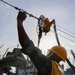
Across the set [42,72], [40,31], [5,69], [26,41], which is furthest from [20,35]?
[5,69]

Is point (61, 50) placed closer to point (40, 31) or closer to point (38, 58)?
point (38, 58)

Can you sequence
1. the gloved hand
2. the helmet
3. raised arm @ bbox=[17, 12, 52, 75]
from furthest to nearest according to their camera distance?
the helmet
the gloved hand
raised arm @ bbox=[17, 12, 52, 75]

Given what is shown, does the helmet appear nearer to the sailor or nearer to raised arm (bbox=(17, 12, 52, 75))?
the sailor

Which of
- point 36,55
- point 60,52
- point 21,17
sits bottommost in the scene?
point 36,55

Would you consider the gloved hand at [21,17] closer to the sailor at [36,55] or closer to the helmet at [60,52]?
the sailor at [36,55]

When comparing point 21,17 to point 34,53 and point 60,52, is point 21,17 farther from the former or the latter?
point 60,52

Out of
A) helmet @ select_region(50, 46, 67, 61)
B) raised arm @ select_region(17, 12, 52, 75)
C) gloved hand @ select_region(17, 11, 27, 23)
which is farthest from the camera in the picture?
helmet @ select_region(50, 46, 67, 61)

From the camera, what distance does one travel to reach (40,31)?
683 cm

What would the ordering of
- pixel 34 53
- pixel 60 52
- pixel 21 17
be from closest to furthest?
pixel 34 53
pixel 21 17
pixel 60 52

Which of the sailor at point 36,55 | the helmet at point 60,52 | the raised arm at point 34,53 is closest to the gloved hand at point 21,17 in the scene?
the sailor at point 36,55

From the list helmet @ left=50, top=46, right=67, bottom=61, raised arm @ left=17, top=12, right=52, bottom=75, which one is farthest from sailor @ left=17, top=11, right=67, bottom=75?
helmet @ left=50, top=46, right=67, bottom=61

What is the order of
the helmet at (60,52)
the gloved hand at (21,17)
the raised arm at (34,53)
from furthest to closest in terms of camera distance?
the helmet at (60,52) → the gloved hand at (21,17) → the raised arm at (34,53)

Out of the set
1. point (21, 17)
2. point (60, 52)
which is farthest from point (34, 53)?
point (60, 52)

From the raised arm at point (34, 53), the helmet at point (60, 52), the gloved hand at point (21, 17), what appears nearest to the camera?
the raised arm at point (34, 53)
